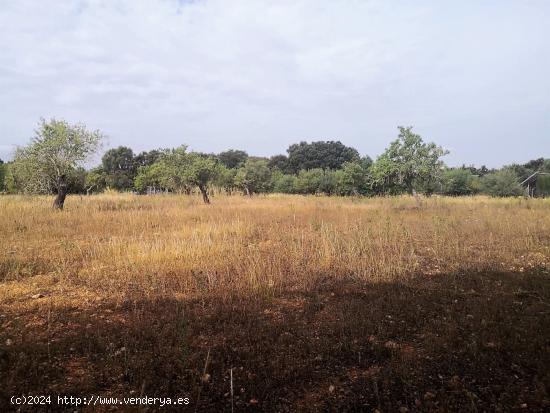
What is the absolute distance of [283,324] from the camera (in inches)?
166

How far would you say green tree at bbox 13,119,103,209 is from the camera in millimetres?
14039

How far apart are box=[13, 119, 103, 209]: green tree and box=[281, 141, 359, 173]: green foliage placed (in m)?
46.5

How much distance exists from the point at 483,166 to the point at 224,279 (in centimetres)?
6718

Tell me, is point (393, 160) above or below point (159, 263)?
above

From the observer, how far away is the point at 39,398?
109 inches

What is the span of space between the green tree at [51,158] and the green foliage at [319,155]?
46.5m

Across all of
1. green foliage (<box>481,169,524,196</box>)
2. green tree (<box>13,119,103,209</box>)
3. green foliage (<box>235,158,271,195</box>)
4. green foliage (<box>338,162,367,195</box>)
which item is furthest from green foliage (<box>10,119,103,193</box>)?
green foliage (<box>481,169,524,196</box>)

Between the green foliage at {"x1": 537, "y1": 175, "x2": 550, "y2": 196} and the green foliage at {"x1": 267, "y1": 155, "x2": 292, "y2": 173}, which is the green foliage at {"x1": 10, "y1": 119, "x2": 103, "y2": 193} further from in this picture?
the green foliage at {"x1": 267, "y1": 155, "x2": 292, "y2": 173}

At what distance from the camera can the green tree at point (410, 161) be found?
60.8 feet

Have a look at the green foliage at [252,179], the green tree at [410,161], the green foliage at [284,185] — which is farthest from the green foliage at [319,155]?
the green tree at [410,161]

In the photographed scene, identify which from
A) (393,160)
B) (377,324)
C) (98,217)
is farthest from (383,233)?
(393,160)

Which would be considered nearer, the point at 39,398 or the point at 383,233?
the point at 39,398

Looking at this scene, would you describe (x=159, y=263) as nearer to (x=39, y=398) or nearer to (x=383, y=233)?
(x=39, y=398)

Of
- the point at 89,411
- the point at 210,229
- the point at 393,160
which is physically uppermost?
the point at 393,160
